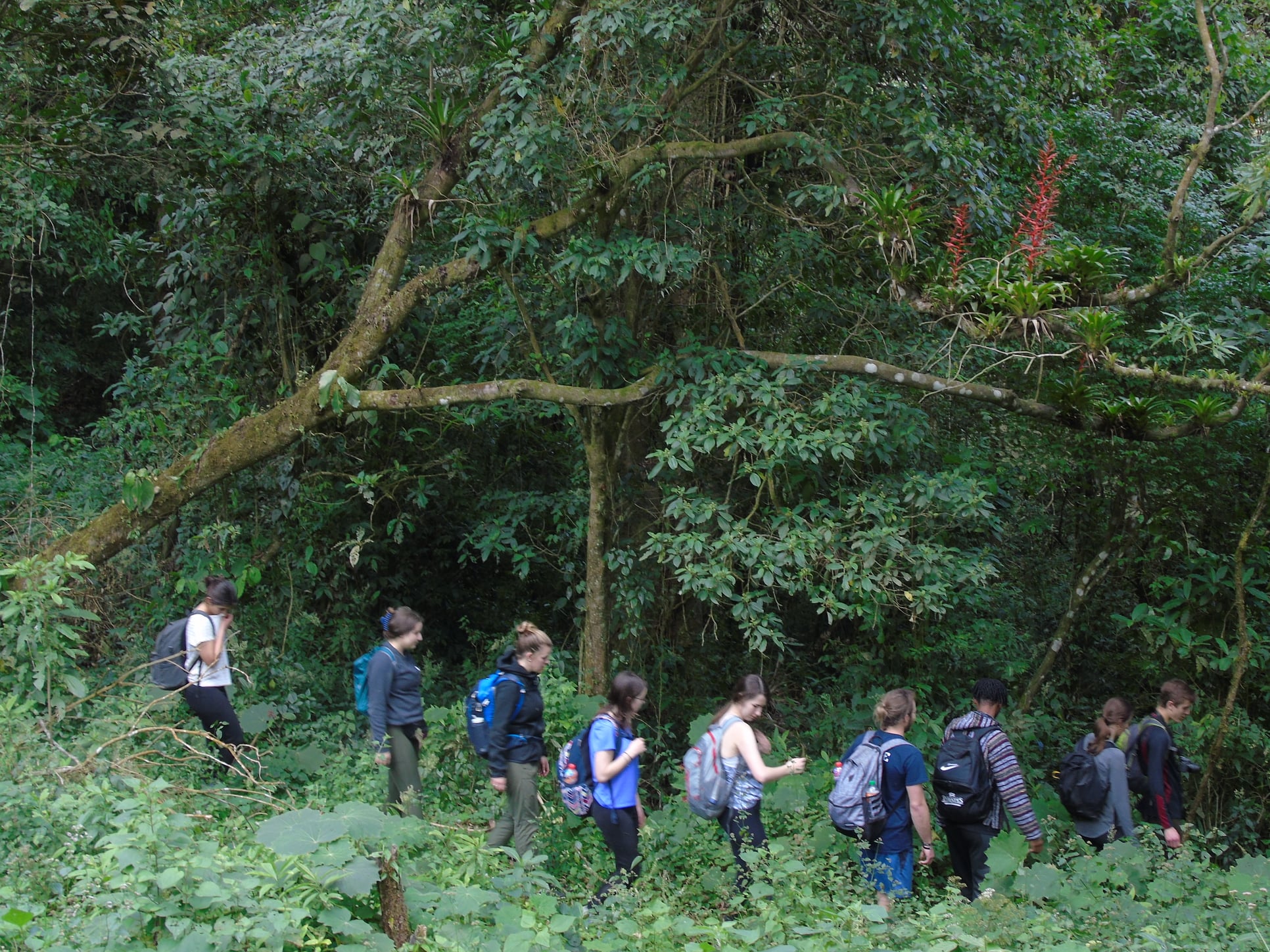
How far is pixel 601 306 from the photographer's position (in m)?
6.62

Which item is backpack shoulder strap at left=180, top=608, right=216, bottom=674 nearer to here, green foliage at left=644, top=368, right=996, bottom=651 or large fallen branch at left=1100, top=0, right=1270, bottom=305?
green foliage at left=644, top=368, right=996, bottom=651

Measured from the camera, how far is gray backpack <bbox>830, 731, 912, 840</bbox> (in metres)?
4.37

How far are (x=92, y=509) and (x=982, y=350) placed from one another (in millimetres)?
6961

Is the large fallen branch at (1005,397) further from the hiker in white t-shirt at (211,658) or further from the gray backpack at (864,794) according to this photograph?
the hiker in white t-shirt at (211,658)

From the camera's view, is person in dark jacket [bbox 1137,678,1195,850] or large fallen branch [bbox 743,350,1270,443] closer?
person in dark jacket [bbox 1137,678,1195,850]

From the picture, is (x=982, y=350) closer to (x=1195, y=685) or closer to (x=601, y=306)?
(x=601, y=306)

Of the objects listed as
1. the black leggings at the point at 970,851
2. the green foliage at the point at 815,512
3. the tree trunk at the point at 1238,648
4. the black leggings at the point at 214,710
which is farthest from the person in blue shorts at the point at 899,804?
the black leggings at the point at 214,710

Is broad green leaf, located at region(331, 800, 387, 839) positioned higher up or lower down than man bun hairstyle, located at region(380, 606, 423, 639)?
lower down

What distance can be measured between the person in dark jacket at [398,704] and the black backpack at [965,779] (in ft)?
8.38

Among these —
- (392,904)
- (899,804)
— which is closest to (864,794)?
(899,804)

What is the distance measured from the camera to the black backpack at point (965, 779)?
4.57 metres

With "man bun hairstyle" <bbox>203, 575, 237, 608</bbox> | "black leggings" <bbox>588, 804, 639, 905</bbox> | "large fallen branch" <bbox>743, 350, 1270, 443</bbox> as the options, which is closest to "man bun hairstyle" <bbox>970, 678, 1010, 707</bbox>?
"large fallen branch" <bbox>743, 350, 1270, 443</bbox>

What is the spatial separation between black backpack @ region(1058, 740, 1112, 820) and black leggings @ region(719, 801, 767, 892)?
173cm

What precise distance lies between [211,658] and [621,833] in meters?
2.47
